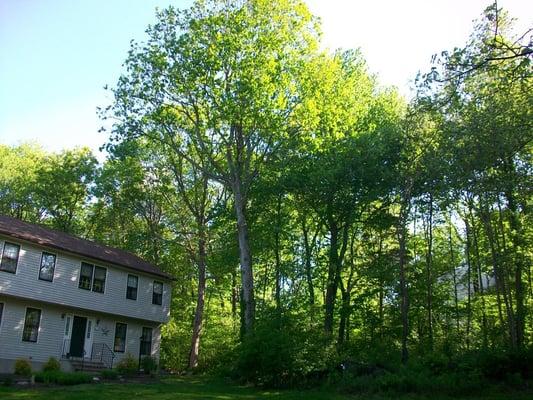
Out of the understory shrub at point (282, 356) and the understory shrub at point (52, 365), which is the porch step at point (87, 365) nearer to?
the understory shrub at point (52, 365)

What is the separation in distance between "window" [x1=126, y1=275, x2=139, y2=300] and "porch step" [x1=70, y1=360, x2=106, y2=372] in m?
3.75

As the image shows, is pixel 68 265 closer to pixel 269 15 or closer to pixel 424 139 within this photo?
pixel 269 15

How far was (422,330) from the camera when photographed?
24547 mm

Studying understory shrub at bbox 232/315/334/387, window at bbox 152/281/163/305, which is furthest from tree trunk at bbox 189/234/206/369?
understory shrub at bbox 232/315/334/387

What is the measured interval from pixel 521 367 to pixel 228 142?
15152 mm

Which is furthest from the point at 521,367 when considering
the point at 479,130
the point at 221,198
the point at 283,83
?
the point at 221,198

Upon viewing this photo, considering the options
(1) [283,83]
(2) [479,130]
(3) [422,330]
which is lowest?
(3) [422,330]

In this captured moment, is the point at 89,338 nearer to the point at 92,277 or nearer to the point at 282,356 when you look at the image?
the point at 92,277

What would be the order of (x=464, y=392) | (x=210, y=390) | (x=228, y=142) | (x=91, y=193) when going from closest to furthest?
(x=464, y=392), (x=210, y=390), (x=228, y=142), (x=91, y=193)

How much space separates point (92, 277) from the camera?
25188 mm

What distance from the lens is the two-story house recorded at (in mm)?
21797

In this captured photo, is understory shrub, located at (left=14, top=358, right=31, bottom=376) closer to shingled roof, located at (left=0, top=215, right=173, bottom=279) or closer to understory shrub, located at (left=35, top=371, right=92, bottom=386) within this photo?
understory shrub, located at (left=35, top=371, right=92, bottom=386)

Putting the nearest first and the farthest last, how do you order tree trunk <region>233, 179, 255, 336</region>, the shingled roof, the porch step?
tree trunk <region>233, 179, 255, 336</region>, the shingled roof, the porch step

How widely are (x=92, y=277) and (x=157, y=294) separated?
464 cm
